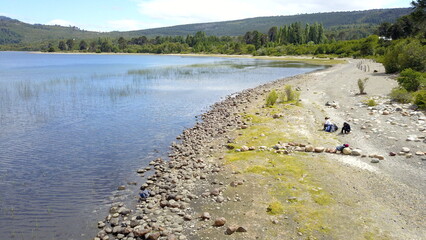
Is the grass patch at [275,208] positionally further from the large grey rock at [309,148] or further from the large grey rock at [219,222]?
the large grey rock at [309,148]

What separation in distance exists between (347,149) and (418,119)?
9.79 meters

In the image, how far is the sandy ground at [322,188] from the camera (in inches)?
418

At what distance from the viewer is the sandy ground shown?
10617 millimetres

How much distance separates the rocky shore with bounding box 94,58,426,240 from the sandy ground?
0.04 metres

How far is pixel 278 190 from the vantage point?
13.5 metres

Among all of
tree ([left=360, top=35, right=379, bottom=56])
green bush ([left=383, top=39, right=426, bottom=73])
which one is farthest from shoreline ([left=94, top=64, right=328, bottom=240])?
tree ([left=360, top=35, right=379, bottom=56])

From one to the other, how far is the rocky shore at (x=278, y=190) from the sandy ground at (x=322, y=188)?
0.04m

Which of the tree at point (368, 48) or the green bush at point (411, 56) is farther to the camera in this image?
the tree at point (368, 48)

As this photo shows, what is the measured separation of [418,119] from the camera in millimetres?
23250

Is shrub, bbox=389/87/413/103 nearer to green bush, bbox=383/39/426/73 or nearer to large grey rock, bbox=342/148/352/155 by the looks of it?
large grey rock, bbox=342/148/352/155

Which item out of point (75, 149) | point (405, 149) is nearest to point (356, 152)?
point (405, 149)

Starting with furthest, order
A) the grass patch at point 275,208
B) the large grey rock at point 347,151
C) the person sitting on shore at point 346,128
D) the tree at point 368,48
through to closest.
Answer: the tree at point 368,48 → the person sitting on shore at point 346,128 → the large grey rock at point 347,151 → the grass patch at point 275,208

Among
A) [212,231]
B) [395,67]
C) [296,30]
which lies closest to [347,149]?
[212,231]

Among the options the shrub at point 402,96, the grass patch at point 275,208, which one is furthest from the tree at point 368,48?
the grass patch at point 275,208
